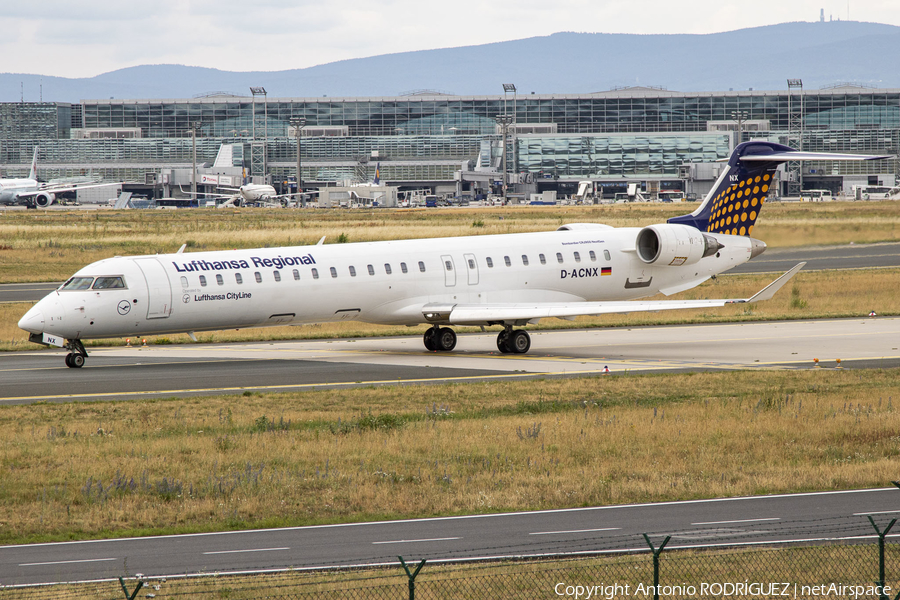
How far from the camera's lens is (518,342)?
3462 cm

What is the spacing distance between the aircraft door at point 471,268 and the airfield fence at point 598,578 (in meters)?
20.2

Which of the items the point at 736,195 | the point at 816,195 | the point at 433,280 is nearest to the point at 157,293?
the point at 433,280

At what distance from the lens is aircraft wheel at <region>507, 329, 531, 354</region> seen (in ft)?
113

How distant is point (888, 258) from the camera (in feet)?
216

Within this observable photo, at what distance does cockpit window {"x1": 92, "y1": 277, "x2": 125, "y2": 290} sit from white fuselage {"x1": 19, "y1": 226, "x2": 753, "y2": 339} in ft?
0.40

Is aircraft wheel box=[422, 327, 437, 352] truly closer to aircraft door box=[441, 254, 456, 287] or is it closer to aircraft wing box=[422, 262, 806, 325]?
aircraft wing box=[422, 262, 806, 325]

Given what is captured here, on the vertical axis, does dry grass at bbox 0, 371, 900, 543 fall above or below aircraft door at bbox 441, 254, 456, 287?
below

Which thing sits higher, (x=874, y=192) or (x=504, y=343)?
(x=874, y=192)

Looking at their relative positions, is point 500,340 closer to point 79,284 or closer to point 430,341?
point 430,341

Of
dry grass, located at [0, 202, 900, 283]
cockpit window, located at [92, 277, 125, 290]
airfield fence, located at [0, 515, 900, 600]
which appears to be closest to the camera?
airfield fence, located at [0, 515, 900, 600]

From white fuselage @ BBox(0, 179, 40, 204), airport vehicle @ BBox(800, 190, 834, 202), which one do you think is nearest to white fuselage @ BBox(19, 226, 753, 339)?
white fuselage @ BBox(0, 179, 40, 204)

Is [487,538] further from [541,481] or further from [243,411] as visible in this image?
[243,411]

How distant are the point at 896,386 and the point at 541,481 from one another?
44.2 ft

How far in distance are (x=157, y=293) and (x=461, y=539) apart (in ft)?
57.6
